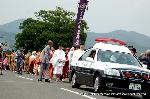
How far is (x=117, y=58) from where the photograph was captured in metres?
17.3

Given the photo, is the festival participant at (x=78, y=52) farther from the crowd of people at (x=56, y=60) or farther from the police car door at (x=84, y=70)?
the police car door at (x=84, y=70)

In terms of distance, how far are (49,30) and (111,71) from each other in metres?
115

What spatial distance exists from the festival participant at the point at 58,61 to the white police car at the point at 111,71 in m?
5.47

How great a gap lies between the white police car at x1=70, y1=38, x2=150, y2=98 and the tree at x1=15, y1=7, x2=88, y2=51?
105 meters

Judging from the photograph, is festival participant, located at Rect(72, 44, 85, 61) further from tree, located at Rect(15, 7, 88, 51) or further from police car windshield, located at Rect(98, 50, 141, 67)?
tree, located at Rect(15, 7, 88, 51)

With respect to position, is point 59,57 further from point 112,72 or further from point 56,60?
point 112,72

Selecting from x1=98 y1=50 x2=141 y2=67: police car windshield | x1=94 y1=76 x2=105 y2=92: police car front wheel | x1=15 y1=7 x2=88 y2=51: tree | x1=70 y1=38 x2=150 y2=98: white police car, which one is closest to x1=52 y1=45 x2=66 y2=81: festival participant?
x1=70 y1=38 x2=150 y2=98: white police car

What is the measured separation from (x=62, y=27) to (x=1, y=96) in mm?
116279

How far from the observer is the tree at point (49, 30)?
415 feet

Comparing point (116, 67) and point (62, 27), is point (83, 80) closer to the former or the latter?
point (116, 67)

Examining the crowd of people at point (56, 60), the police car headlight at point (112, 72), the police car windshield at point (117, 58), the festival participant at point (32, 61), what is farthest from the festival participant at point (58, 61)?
the festival participant at point (32, 61)

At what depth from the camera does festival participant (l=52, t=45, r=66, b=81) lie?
25087 mm

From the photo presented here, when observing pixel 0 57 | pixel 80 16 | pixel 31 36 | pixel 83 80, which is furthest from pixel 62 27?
pixel 83 80

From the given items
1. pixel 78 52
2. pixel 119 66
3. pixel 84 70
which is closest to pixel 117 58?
pixel 119 66
